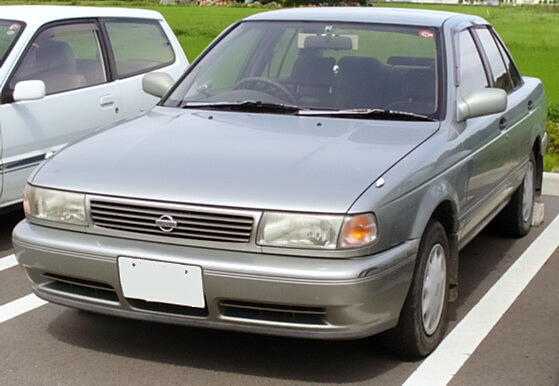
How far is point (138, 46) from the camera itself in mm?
8320

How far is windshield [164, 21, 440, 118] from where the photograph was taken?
525 centimetres

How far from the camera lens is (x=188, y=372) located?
4375mm

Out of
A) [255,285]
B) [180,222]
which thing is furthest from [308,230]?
[180,222]

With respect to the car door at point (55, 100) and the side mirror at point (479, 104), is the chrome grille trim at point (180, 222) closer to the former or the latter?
the side mirror at point (479, 104)

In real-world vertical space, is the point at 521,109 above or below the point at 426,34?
below

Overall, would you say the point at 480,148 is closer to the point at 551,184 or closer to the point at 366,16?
the point at 366,16

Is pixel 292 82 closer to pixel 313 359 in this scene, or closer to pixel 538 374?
pixel 313 359

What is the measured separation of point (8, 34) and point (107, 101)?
0.91 meters

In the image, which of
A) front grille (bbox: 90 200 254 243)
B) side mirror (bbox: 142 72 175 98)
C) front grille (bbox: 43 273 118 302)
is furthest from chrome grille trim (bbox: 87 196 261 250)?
side mirror (bbox: 142 72 175 98)

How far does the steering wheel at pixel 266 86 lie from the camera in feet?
17.5

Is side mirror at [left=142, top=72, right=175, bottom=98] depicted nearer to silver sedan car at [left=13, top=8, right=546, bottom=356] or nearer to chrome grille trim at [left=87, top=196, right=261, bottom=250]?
silver sedan car at [left=13, top=8, right=546, bottom=356]

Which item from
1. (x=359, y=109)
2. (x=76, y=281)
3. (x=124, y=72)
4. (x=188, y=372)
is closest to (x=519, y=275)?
(x=359, y=109)

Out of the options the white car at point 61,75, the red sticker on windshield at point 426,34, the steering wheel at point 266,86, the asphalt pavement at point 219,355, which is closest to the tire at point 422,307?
the asphalt pavement at point 219,355

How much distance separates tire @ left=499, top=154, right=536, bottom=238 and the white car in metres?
2.92
